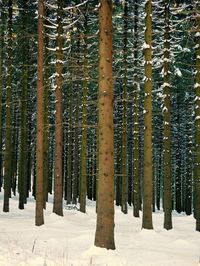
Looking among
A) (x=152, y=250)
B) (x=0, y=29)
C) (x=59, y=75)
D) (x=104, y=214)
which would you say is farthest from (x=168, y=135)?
(x=0, y=29)

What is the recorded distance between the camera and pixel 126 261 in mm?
9289

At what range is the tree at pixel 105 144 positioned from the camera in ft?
33.3

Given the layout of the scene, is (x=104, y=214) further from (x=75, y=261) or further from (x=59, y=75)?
(x=59, y=75)

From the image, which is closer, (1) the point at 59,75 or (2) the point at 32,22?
(1) the point at 59,75

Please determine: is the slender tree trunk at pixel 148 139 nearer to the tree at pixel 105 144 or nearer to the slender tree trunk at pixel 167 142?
the slender tree trunk at pixel 167 142

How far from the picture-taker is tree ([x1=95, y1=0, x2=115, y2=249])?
33.3 feet

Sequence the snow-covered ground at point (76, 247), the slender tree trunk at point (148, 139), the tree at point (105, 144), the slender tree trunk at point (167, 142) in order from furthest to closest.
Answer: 1. the slender tree trunk at point (167, 142)
2. the slender tree trunk at point (148, 139)
3. the tree at point (105, 144)
4. the snow-covered ground at point (76, 247)

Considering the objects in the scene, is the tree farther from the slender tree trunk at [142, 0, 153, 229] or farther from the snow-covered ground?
the slender tree trunk at [142, 0, 153, 229]

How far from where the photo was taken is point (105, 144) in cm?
1023

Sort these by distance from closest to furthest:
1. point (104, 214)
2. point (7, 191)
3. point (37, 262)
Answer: point (37, 262) → point (104, 214) → point (7, 191)

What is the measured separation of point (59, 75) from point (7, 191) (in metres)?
6.33

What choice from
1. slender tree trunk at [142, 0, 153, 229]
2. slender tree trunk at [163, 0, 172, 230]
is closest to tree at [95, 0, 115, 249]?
slender tree trunk at [142, 0, 153, 229]

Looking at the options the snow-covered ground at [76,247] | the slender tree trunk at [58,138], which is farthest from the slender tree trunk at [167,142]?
the slender tree trunk at [58,138]

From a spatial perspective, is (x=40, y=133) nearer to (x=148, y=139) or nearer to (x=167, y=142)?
(x=148, y=139)
